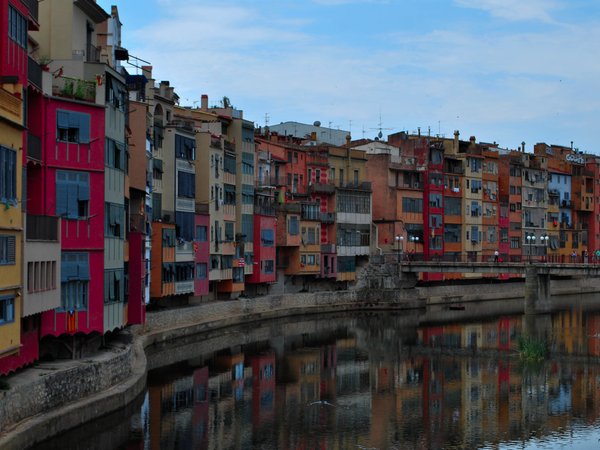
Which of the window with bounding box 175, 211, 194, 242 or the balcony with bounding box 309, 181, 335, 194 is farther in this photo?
the balcony with bounding box 309, 181, 335, 194

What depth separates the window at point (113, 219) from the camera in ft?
125

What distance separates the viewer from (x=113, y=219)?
3872cm

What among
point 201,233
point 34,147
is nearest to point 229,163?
point 201,233

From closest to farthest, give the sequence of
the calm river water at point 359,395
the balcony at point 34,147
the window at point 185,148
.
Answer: the balcony at point 34,147 < the calm river water at point 359,395 < the window at point 185,148

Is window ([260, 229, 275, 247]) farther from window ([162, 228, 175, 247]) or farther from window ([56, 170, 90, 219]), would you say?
window ([56, 170, 90, 219])

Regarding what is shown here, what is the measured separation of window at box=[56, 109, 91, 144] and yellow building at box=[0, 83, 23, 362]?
6.20 metres

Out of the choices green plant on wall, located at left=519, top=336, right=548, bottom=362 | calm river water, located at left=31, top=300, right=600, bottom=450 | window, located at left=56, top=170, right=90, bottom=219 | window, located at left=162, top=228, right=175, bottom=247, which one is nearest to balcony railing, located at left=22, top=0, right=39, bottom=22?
window, located at left=56, top=170, right=90, bottom=219

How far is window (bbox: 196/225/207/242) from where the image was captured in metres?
63.5

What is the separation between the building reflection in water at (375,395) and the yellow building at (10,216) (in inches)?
267

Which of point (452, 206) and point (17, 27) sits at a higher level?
point (17, 27)

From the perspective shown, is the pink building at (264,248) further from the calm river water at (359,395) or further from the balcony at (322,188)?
the balcony at (322,188)

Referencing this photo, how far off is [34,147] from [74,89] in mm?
3369

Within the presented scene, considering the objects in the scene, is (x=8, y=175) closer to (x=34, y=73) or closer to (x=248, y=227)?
(x=34, y=73)

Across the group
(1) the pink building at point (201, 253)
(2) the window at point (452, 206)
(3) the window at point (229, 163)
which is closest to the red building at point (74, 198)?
(1) the pink building at point (201, 253)
